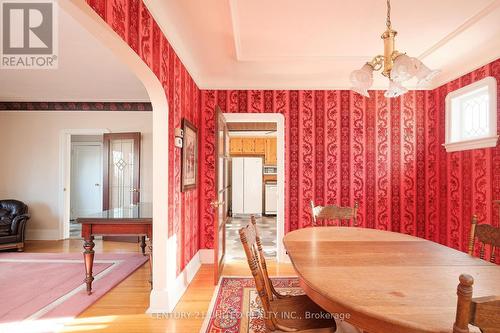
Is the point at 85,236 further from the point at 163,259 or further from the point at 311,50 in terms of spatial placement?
the point at 311,50

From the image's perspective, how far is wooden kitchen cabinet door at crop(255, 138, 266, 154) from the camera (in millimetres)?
8062

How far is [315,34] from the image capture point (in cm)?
267

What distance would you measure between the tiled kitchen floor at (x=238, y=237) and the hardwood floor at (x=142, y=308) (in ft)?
1.91

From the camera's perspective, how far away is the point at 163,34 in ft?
8.20

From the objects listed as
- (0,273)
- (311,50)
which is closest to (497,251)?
(311,50)

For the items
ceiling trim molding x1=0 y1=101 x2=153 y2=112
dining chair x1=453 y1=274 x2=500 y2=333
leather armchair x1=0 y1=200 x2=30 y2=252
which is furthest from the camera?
ceiling trim molding x1=0 y1=101 x2=153 y2=112

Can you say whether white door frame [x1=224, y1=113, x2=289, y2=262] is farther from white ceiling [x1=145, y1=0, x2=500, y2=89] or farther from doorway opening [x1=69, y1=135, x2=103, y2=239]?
doorway opening [x1=69, y1=135, x2=103, y2=239]

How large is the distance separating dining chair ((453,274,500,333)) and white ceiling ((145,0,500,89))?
2.16 metres

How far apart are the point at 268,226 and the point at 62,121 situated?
471cm

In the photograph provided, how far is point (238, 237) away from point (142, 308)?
116 inches

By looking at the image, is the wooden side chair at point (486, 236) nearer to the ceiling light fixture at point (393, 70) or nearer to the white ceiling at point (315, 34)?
the ceiling light fixture at point (393, 70)

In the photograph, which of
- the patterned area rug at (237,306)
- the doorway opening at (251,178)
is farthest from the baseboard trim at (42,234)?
the patterned area rug at (237,306)

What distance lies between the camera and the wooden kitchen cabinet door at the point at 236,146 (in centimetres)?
806

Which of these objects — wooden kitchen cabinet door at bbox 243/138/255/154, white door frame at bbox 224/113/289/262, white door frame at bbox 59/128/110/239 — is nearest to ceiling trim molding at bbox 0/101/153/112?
white door frame at bbox 59/128/110/239
